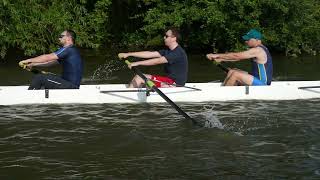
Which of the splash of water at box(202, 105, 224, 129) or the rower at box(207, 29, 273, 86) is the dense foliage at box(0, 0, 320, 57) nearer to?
the rower at box(207, 29, 273, 86)

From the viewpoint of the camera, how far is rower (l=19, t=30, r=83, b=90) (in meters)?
10.9

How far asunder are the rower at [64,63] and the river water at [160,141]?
0.48 metres

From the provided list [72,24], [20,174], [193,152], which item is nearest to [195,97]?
[193,152]

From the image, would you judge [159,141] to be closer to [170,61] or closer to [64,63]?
[170,61]

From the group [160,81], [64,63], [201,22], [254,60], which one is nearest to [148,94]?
[160,81]

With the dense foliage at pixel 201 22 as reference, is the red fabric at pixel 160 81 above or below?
below

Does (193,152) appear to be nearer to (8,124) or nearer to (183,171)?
(183,171)

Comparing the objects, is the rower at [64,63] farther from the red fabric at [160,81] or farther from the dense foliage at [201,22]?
the dense foliage at [201,22]

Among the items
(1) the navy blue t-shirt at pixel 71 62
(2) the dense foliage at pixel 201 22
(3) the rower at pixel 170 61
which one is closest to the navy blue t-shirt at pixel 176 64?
(3) the rower at pixel 170 61

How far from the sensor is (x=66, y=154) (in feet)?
25.6

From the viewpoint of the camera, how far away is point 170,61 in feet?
36.8

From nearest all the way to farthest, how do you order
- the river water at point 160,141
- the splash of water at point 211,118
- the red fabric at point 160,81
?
1. the river water at point 160,141
2. the splash of water at point 211,118
3. the red fabric at point 160,81

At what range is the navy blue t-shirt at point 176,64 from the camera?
1118cm

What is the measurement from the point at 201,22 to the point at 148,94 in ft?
42.8
